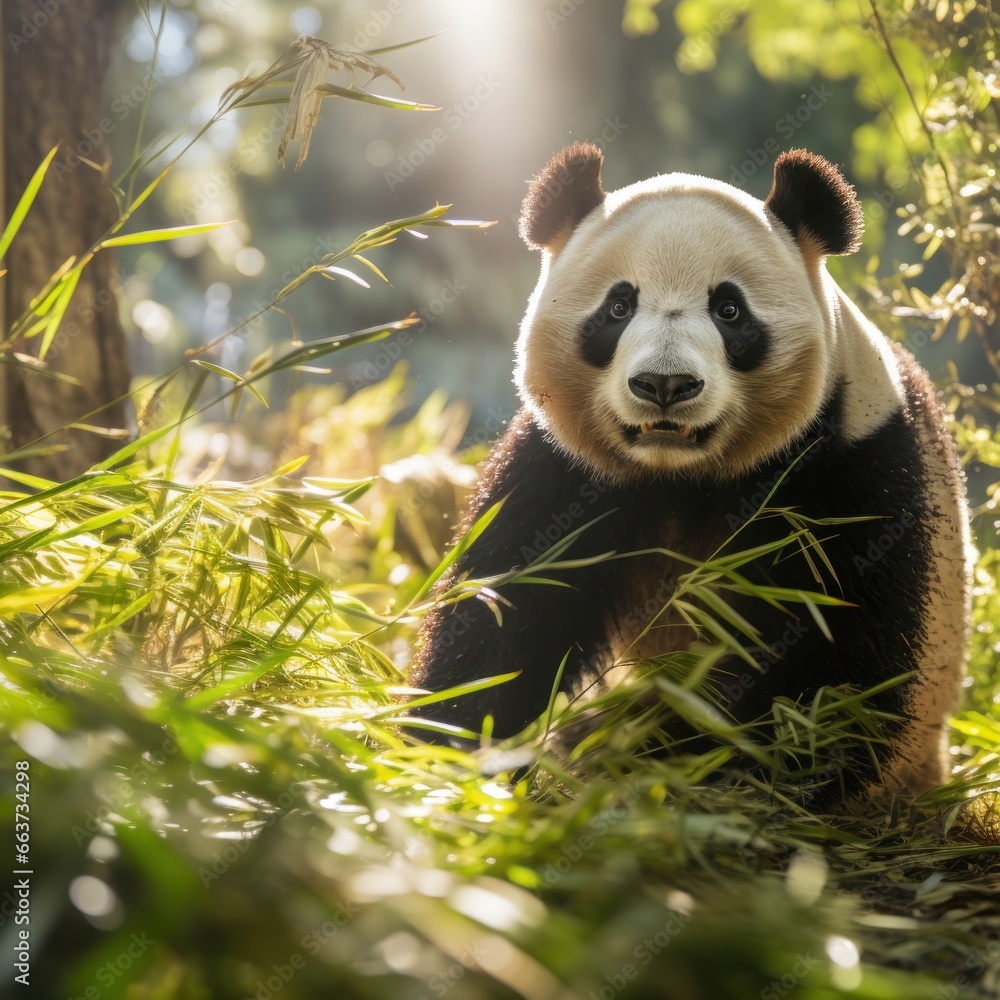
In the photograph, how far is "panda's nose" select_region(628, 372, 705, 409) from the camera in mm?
1945

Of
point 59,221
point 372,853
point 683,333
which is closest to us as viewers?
point 372,853

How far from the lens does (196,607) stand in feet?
6.21

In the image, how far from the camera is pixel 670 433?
2113mm

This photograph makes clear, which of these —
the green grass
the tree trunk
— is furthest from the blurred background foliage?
the tree trunk

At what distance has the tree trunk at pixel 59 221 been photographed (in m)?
2.95

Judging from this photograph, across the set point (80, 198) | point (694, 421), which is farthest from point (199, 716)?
point (80, 198)

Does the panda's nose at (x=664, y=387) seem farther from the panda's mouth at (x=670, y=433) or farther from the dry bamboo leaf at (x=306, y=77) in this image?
the dry bamboo leaf at (x=306, y=77)

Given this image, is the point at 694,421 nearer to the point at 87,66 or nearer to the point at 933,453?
the point at 933,453

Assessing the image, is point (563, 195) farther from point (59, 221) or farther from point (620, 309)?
point (59, 221)

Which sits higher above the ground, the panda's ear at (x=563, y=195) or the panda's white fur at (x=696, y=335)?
the panda's ear at (x=563, y=195)

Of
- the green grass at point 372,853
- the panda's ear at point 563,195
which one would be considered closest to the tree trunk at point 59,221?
the green grass at point 372,853

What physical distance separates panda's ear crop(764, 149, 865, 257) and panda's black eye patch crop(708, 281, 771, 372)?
30cm

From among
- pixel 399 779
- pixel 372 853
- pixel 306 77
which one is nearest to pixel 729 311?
pixel 306 77

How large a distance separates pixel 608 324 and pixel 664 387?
359 mm
